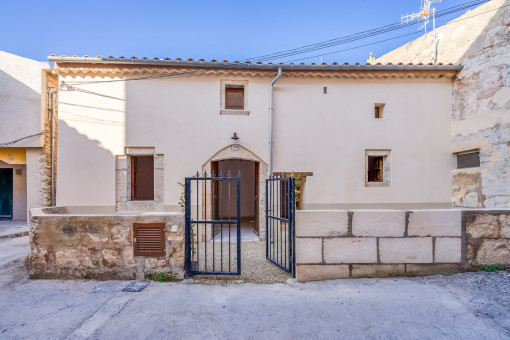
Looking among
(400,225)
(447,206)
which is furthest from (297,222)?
(447,206)

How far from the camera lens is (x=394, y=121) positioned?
7207 mm

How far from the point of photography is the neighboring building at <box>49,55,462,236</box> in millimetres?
6684

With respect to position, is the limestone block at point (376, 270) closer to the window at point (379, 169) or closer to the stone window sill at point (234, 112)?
the window at point (379, 169)

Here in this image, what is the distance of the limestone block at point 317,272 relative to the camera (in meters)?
3.71

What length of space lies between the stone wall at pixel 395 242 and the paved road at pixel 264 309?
0.63 ft

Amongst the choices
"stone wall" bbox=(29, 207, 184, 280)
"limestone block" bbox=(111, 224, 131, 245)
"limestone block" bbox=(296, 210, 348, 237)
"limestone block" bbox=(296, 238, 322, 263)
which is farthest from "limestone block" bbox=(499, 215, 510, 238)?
"limestone block" bbox=(111, 224, 131, 245)

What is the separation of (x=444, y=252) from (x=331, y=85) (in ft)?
17.0

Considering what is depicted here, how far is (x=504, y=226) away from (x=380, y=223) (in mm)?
1907

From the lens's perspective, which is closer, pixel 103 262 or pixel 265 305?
pixel 265 305

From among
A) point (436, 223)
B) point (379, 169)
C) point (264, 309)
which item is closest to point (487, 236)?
point (436, 223)

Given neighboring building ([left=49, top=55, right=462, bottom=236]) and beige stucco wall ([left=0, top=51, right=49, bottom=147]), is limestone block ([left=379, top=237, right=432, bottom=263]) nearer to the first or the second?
neighboring building ([left=49, top=55, right=462, bottom=236])

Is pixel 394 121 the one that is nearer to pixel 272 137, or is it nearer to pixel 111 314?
pixel 272 137

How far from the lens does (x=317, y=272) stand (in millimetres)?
3719

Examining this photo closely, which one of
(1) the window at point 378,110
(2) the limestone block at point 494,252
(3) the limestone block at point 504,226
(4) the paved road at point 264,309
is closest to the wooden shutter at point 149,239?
(4) the paved road at point 264,309
